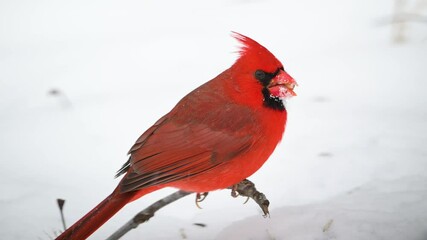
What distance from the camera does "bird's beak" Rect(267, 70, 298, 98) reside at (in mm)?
2174

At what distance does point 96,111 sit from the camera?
12.7 ft

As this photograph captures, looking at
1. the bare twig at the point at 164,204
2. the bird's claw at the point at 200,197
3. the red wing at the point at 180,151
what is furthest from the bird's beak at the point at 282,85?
the bird's claw at the point at 200,197

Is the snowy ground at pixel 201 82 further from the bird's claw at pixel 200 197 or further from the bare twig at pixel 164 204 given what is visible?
the bare twig at pixel 164 204

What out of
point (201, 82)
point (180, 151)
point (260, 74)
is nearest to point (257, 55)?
point (260, 74)

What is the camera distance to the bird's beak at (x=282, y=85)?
7.13ft

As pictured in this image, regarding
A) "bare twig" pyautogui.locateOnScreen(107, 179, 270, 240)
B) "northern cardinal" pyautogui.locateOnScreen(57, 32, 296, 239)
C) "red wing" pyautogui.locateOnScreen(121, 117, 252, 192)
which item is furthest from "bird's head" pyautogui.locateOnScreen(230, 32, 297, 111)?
"bare twig" pyautogui.locateOnScreen(107, 179, 270, 240)

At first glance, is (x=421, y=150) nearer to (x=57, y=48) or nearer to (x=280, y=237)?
(x=280, y=237)

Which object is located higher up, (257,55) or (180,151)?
(257,55)

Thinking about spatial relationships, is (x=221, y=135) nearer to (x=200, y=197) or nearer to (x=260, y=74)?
(x=260, y=74)

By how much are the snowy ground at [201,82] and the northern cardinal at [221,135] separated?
39 cm

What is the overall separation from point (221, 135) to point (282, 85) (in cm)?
37

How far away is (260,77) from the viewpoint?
7.28ft

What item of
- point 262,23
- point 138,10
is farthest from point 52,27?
point 262,23

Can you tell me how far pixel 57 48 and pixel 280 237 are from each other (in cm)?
325
